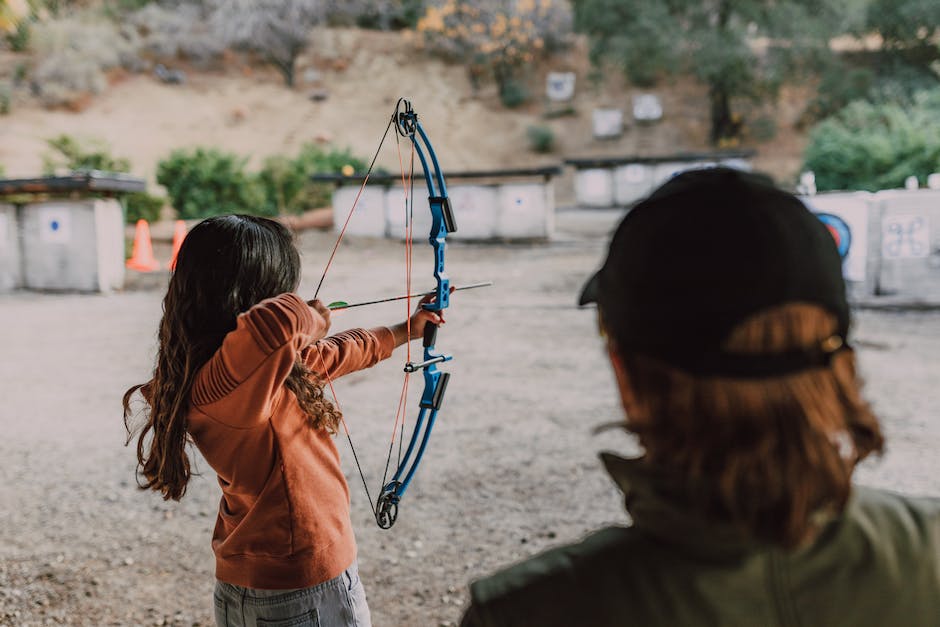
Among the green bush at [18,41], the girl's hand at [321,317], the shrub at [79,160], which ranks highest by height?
the green bush at [18,41]

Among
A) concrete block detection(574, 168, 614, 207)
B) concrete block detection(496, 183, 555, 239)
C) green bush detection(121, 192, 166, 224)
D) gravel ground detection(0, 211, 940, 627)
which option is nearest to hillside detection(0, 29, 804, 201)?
concrete block detection(574, 168, 614, 207)

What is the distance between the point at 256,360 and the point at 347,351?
1.21 feet

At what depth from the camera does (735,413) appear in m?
0.52

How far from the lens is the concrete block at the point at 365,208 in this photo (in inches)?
462

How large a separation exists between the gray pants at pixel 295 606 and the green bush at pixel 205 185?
12.2m

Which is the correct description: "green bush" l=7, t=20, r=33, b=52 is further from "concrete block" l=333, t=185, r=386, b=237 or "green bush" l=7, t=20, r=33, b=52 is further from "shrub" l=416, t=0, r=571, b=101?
"concrete block" l=333, t=185, r=386, b=237

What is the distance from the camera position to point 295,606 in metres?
1.11

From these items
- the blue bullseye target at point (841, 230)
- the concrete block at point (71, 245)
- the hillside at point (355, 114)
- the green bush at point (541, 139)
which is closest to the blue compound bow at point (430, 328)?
the blue bullseye target at point (841, 230)

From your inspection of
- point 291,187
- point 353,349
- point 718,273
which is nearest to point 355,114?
point 291,187

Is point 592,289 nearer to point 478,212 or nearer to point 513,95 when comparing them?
point 478,212

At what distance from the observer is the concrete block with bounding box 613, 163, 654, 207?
16.4m

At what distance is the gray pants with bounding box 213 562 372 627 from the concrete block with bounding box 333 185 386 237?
10749 mm

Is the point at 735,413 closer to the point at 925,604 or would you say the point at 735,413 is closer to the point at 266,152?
the point at 925,604

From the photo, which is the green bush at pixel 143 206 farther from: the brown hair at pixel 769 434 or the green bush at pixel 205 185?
the brown hair at pixel 769 434
